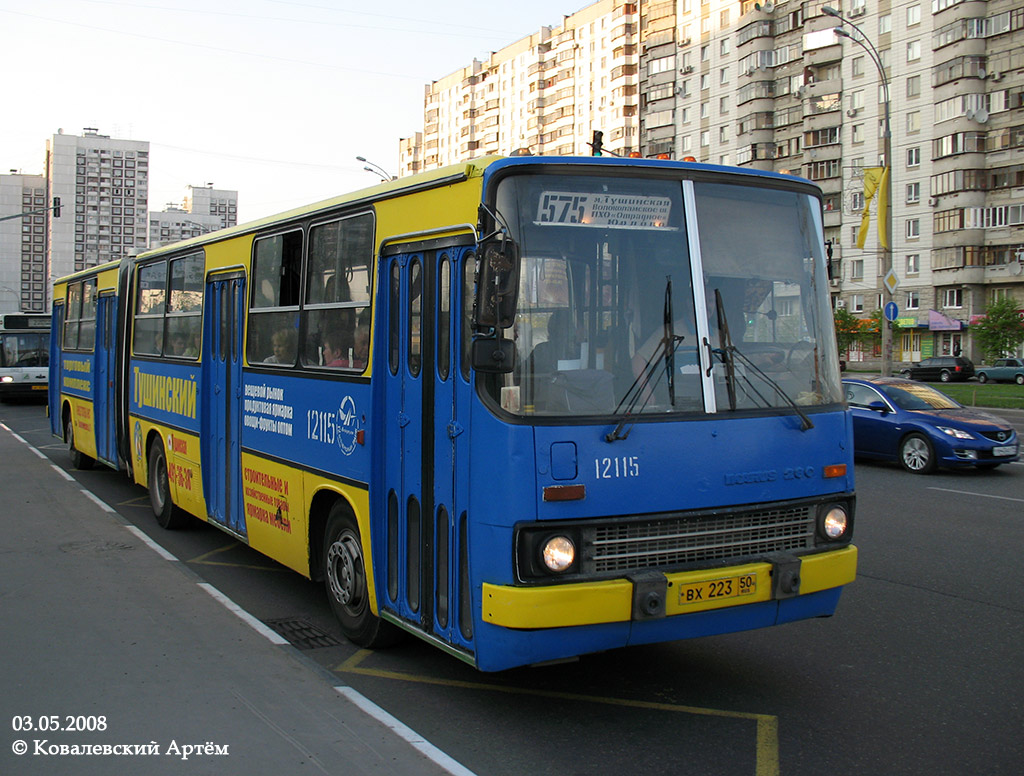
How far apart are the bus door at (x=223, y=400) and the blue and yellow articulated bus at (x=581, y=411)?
2.16 metres

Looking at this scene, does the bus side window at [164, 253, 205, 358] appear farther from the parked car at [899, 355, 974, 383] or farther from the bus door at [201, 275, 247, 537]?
the parked car at [899, 355, 974, 383]

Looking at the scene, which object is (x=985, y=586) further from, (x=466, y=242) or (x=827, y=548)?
(x=466, y=242)

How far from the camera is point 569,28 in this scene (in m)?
99.7

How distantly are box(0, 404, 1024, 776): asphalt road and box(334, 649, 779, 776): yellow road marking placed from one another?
12 millimetres

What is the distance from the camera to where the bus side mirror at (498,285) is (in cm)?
451

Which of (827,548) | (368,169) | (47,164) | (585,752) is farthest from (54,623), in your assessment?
(47,164)

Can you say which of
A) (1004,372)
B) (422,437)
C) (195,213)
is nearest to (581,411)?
(422,437)

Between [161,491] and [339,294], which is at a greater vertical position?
[339,294]

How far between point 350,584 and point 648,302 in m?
2.74

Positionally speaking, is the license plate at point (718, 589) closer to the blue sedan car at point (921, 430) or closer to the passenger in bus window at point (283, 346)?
the passenger in bus window at point (283, 346)

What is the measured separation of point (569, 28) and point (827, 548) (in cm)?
10142

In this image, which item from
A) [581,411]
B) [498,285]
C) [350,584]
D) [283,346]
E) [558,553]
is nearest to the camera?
[498,285]

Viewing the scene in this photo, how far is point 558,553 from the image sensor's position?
4.65m

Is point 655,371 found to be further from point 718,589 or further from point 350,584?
point 350,584
